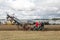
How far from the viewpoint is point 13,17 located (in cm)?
2817

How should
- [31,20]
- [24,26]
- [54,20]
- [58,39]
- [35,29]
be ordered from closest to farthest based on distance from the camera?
[58,39] → [35,29] → [24,26] → [31,20] → [54,20]

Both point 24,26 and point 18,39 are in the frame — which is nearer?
point 18,39

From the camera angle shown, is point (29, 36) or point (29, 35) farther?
point (29, 35)

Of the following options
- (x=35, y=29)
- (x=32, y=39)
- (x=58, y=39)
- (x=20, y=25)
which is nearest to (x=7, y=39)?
(x=32, y=39)

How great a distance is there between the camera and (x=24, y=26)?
2889 centimetres

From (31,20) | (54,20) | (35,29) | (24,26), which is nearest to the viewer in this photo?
(35,29)

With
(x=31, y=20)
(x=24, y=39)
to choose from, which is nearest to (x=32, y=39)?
(x=24, y=39)

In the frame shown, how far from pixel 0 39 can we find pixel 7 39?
50cm

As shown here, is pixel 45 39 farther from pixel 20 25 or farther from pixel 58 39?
pixel 20 25

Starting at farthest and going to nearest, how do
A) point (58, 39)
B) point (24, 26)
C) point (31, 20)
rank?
point (31, 20) → point (24, 26) → point (58, 39)

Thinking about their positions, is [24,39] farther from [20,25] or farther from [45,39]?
[20,25]

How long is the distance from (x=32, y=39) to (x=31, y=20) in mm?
30113

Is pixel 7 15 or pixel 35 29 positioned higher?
pixel 7 15

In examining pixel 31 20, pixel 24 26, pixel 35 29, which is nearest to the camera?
pixel 35 29
